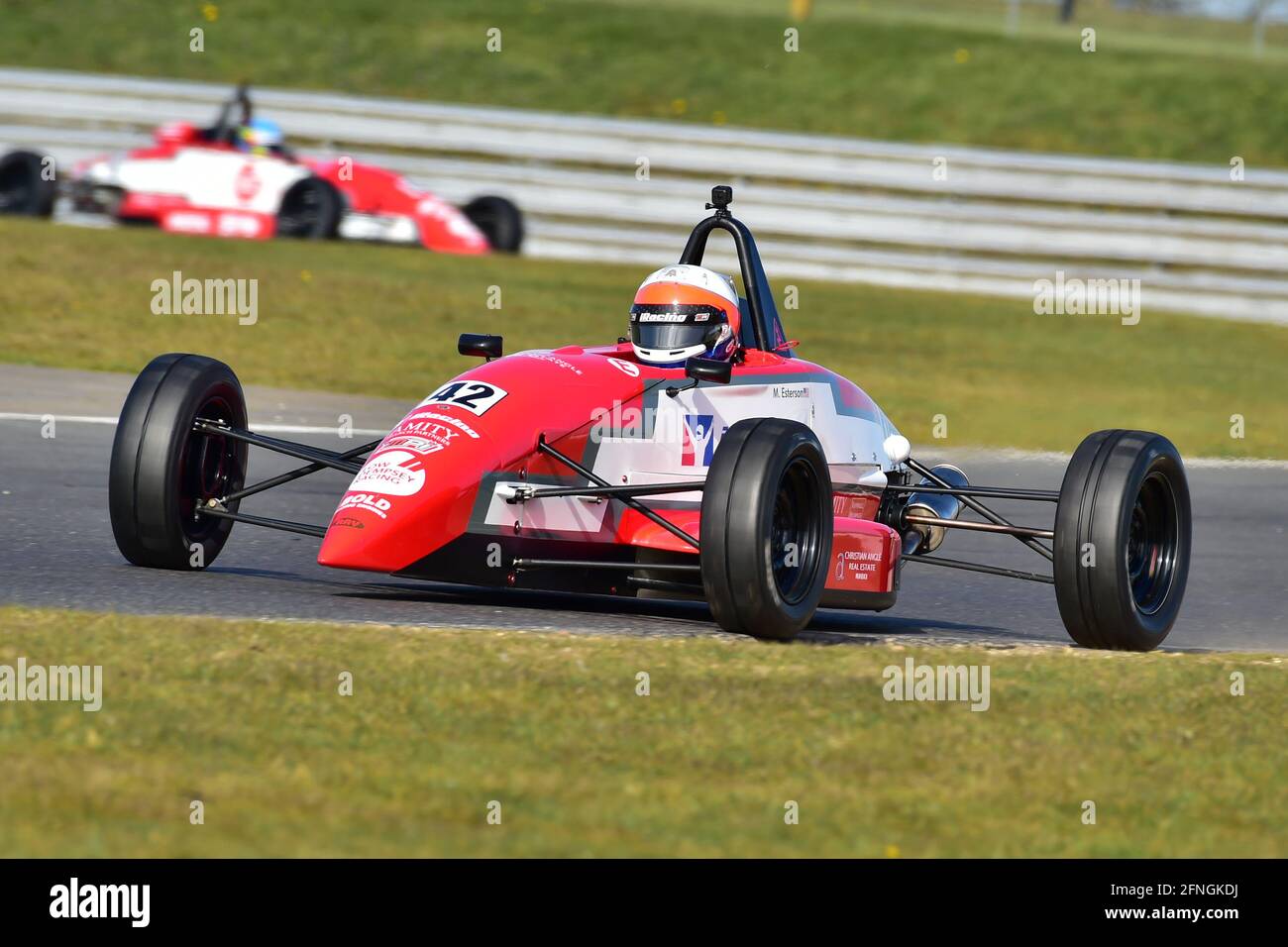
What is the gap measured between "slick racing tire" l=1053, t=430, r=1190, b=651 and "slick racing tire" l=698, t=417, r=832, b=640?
857 mm

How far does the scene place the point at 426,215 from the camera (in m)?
19.9

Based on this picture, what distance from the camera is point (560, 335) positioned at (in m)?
15.9

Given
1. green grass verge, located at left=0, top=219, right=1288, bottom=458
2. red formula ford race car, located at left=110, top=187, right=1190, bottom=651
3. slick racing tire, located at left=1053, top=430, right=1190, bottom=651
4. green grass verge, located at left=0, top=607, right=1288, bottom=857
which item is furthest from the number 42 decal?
green grass verge, located at left=0, top=219, right=1288, bottom=458

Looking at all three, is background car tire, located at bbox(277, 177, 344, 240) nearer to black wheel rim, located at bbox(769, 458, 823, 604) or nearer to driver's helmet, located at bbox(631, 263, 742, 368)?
driver's helmet, located at bbox(631, 263, 742, 368)

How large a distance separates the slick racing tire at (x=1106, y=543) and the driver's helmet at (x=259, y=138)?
13.1 m

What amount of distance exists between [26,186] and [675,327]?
12.9 meters

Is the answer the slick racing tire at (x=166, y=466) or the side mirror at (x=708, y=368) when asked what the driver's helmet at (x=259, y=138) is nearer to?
the slick racing tire at (x=166, y=466)

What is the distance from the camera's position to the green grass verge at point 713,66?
23.1 meters

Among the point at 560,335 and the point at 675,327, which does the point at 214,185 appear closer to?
the point at 560,335

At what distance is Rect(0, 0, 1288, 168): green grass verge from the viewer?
A: 75.8ft

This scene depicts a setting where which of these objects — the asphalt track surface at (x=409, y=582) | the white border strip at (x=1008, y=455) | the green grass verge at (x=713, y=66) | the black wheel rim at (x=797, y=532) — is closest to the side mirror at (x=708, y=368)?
the black wheel rim at (x=797, y=532)

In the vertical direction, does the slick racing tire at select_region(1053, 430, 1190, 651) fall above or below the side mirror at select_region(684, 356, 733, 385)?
below

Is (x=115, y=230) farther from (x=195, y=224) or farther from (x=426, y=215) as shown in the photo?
(x=426, y=215)

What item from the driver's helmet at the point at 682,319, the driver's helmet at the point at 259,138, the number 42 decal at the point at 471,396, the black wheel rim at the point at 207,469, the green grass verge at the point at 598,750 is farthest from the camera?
the driver's helmet at the point at 259,138
